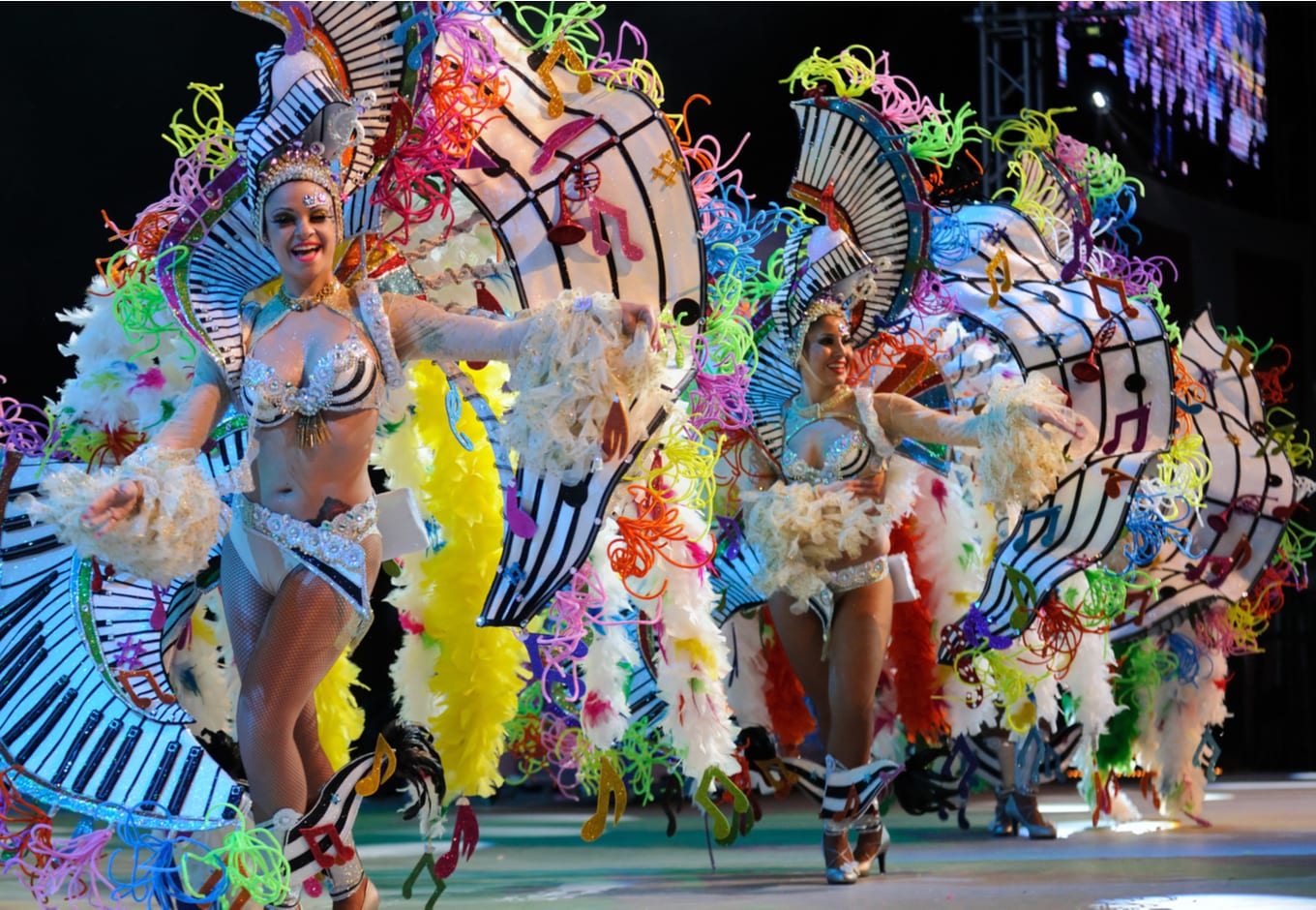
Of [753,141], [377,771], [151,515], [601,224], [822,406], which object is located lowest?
[377,771]

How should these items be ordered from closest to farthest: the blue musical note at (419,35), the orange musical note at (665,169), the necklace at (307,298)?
the necklace at (307,298) → the blue musical note at (419,35) → the orange musical note at (665,169)

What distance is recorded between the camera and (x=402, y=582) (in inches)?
177

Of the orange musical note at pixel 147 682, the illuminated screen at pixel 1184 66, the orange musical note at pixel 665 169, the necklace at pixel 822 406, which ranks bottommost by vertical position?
the orange musical note at pixel 147 682

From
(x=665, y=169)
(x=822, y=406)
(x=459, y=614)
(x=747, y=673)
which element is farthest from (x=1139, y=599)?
(x=665, y=169)

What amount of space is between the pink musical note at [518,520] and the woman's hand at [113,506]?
0.97 metres

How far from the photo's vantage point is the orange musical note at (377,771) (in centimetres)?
339

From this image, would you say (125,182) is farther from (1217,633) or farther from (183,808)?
(1217,633)

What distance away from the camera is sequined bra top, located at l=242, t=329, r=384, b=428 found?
10.7 feet

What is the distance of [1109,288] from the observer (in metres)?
6.01

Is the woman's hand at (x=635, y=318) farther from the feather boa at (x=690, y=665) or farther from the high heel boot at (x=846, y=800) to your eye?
the high heel boot at (x=846, y=800)

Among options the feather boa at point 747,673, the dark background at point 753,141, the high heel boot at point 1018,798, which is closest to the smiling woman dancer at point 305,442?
the dark background at point 753,141

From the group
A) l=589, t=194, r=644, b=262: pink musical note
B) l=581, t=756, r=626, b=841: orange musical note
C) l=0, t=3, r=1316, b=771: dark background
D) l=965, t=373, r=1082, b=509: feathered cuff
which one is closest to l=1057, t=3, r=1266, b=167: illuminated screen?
l=0, t=3, r=1316, b=771: dark background

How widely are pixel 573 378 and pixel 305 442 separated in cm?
58

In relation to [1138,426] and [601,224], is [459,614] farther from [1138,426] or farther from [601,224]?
[1138,426]
